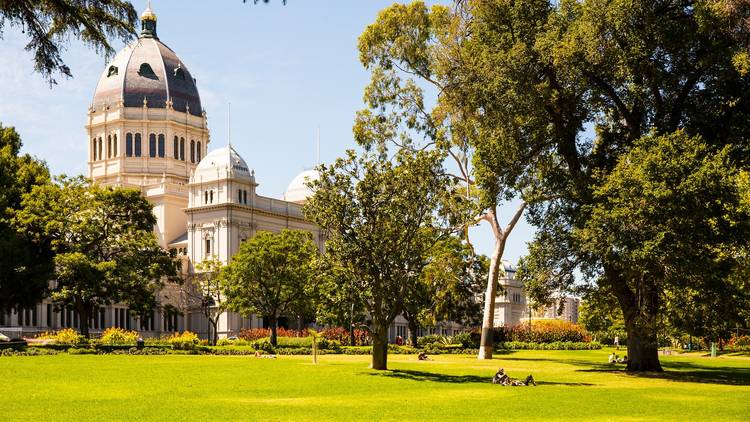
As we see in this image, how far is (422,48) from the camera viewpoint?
57.4 meters

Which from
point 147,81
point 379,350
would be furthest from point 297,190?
point 379,350

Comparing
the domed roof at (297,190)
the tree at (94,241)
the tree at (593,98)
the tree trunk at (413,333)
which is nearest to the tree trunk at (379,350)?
the tree at (593,98)

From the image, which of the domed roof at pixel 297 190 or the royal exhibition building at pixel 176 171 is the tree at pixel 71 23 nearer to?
the royal exhibition building at pixel 176 171

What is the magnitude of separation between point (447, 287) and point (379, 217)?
23807 mm

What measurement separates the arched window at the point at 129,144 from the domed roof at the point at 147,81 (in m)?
4.36

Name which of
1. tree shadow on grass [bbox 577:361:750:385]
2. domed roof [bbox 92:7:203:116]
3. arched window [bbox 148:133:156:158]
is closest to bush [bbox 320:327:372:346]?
tree shadow on grass [bbox 577:361:750:385]

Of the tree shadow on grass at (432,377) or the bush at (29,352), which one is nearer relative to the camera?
the tree shadow on grass at (432,377)

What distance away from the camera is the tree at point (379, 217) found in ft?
138

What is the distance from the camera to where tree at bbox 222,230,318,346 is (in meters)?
79.3

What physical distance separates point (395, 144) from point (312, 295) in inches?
1002

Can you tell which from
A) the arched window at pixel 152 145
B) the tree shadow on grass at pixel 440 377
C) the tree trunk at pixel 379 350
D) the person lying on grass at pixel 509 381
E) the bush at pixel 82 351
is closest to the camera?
the person lying on grass at pixel 509 381

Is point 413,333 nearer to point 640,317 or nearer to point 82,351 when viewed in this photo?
point 82,351

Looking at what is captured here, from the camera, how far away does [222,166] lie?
11288 centimetres

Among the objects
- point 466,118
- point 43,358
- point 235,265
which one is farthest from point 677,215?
point 235,265
